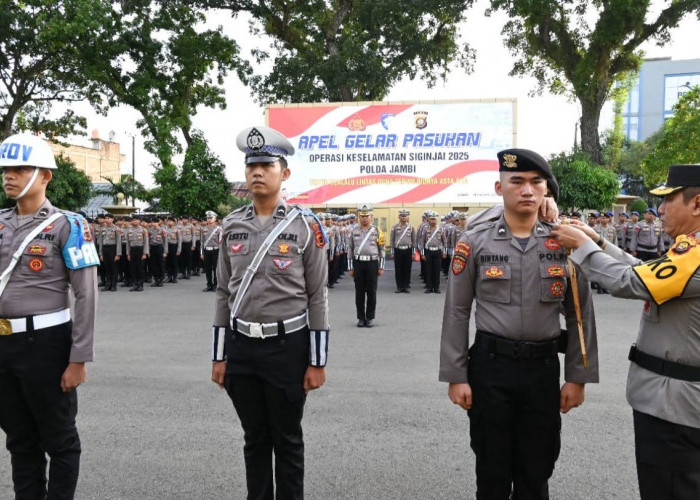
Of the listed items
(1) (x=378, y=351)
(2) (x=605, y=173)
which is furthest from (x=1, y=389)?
(2) (x=605, y=173)

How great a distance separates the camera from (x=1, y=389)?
9.99 ft

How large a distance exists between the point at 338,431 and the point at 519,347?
88.6 inches

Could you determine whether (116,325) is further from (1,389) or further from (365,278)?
(1,389)

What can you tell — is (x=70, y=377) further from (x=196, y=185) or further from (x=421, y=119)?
(x=196, y=185)

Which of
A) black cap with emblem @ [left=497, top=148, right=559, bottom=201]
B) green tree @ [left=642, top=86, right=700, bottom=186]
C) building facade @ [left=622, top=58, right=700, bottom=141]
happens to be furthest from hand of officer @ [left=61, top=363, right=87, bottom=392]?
building facade @ [left=622, top=58, right=700, bottom=141]

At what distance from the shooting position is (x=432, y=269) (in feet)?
48.7

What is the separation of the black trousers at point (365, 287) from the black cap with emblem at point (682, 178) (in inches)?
289

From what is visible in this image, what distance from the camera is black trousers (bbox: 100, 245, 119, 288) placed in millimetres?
15141

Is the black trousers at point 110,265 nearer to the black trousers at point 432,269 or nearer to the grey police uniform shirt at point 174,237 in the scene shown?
the grey police uniform shirt at point 174,237

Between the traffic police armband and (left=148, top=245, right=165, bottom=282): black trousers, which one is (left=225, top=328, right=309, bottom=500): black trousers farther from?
Answer: (left=148, top=245, right=165, bottom=282): black trousers

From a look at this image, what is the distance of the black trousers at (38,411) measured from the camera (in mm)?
2998

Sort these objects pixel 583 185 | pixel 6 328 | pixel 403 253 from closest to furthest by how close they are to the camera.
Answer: pixel 6 328, pixel 403 253, pixel 583 185

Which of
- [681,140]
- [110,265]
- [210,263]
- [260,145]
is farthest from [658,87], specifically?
[260,145]

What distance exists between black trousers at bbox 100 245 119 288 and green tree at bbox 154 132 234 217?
6.46 meters
